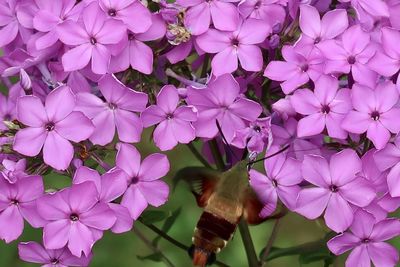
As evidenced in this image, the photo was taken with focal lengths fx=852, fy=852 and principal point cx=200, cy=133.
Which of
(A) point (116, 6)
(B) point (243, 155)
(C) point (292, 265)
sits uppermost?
(A) point (116, 6)

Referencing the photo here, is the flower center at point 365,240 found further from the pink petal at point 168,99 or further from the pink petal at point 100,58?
the pink petal at point 100,58

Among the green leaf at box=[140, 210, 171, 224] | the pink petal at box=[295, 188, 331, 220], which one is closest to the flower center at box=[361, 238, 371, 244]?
the pink petal at box=[295, 188, 331, 220]

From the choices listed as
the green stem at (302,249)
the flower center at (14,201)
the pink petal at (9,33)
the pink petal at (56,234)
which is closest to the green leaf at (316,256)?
the green stem at (302,249)

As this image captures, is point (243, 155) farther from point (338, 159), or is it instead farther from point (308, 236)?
point (308, 236)

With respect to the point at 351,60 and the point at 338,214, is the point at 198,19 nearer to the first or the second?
the point at 351,60

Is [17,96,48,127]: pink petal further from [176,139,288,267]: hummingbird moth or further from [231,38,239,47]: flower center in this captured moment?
[231,38,239,47]: flower center

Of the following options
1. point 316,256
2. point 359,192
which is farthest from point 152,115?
point 316,256

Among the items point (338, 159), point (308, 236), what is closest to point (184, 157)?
point (308, 236)
